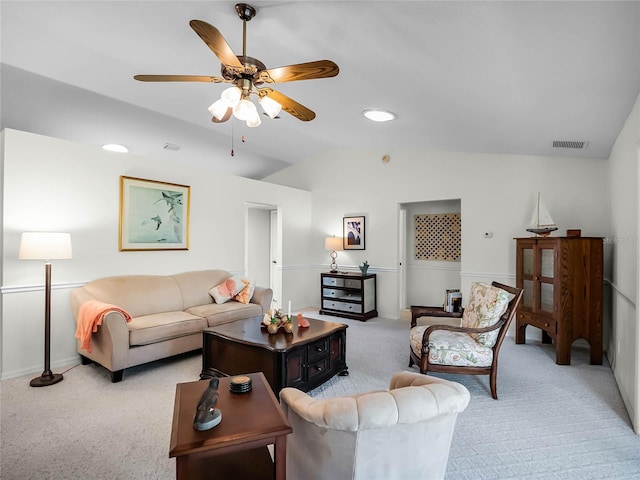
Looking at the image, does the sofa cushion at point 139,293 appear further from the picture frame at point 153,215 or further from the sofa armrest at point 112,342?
the sofa armrest at point 112,342

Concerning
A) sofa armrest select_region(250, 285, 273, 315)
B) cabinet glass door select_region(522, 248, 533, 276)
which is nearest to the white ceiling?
cabinet glass door select_region(522, 248, 533, 276)

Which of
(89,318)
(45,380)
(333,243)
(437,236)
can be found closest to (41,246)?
(89,318)

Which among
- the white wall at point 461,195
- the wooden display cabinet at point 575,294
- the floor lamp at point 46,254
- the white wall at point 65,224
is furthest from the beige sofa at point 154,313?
the wooden display cabinet at point 575,294

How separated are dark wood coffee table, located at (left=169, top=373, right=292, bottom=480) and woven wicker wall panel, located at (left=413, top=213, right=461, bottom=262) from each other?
4.58 m

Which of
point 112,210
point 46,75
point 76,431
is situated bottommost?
point 76,431

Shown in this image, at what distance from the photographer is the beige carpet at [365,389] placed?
76.4 inches

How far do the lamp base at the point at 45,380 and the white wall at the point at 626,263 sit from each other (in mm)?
4482

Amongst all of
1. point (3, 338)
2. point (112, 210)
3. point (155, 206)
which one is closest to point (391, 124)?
point (155, 206)

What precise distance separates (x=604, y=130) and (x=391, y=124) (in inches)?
74.0

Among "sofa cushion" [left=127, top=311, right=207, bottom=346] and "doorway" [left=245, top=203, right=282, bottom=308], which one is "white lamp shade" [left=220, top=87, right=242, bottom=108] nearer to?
"sofa cushion" [left=127, top=311, right=207, bottom=346]

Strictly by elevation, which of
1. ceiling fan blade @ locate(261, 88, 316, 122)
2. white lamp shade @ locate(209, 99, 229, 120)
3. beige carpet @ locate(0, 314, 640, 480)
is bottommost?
beige carpet @ locate(0, 314, 640, 480)

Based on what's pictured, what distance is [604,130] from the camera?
301 centimetres

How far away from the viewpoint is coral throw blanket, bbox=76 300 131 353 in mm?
3096

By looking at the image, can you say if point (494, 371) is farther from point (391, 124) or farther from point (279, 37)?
point (279, 37)
